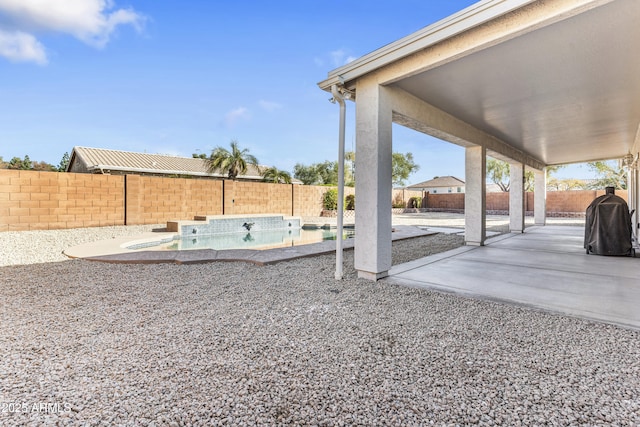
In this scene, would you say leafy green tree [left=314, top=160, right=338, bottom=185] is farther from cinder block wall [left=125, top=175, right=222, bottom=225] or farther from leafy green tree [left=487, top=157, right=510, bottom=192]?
cinder block wall [left=125, top=175, right=222, bottom=225]

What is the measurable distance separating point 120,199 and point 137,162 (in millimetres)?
9971

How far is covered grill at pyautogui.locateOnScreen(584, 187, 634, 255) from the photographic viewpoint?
20.5 ft

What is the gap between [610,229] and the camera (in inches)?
250

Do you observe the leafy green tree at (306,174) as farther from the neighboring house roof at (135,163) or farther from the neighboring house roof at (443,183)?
the neighboring house roof at (443,183)

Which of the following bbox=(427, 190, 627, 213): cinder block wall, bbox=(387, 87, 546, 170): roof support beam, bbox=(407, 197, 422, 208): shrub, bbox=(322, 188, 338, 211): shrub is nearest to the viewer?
bbox=(387, 87, 546, 170): roof support beam

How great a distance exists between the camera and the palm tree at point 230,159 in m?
17.0

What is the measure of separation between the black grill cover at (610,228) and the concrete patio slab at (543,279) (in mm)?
281

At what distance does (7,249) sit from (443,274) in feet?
28.4

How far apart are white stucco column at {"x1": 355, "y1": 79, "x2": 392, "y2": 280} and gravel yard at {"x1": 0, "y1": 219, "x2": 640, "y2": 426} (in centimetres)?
69

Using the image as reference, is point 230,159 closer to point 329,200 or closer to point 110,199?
point 329,200

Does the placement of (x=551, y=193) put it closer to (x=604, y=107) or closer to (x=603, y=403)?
(x=604, y=107)

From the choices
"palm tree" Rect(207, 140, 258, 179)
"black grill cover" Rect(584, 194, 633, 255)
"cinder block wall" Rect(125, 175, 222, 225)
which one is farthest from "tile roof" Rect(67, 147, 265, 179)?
"black grill cover" Rect(584, 194, 633, 255)

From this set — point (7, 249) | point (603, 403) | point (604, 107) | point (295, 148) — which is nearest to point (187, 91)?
point (7, 249)

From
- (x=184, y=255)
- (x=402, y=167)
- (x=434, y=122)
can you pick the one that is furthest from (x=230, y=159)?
(x=402, y=167)
